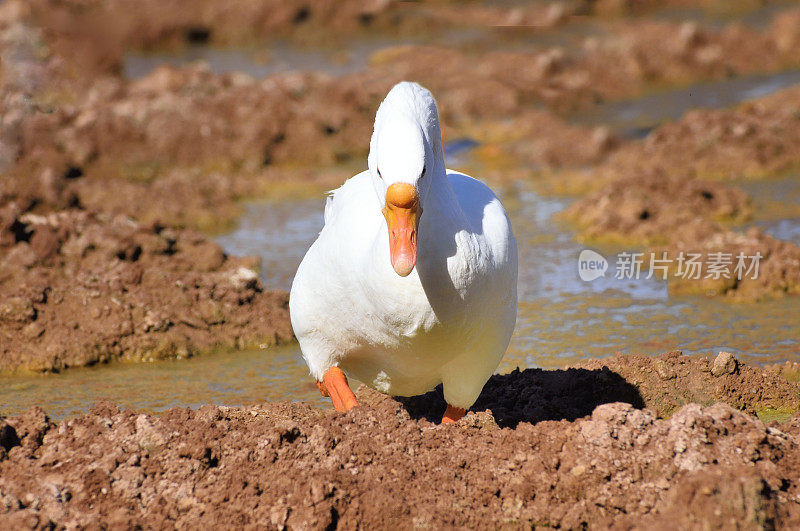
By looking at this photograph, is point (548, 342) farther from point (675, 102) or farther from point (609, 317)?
point (675, 102)

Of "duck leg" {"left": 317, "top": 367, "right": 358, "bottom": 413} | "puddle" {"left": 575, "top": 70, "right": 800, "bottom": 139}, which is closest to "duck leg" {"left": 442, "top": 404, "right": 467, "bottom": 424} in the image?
"duck leg" {"left": 317, "top": 367, "right": 358, "bottom": 413}

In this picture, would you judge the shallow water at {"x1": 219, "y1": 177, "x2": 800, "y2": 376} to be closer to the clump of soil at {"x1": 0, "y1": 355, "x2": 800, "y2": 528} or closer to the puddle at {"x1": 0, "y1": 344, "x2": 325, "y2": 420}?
the puddle at {"x1": 0, "y1": 344, "x2": 325, "y2": 420}

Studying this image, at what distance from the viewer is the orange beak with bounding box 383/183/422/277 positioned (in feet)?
11.2

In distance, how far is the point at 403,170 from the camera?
11.3 feet

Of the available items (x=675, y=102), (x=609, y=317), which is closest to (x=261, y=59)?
(x=675, y=102)

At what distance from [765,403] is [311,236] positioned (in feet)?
17.2

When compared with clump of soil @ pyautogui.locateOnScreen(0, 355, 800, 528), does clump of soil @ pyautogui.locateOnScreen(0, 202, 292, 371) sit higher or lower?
lower

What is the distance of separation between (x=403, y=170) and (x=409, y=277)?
445 millimetres

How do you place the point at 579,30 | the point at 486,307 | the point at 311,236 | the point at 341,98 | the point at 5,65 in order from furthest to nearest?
the point at 579,30 → the point at 5,65 → the point at 341,98 → the point at 311,236 → the point at 486,307

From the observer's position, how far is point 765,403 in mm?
5102

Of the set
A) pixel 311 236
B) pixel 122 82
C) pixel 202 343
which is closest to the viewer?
pixel 202 343

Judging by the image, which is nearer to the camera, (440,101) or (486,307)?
(486,307)

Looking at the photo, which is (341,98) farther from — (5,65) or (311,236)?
(5,65)

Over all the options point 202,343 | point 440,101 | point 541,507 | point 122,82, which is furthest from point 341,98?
point 541,507
